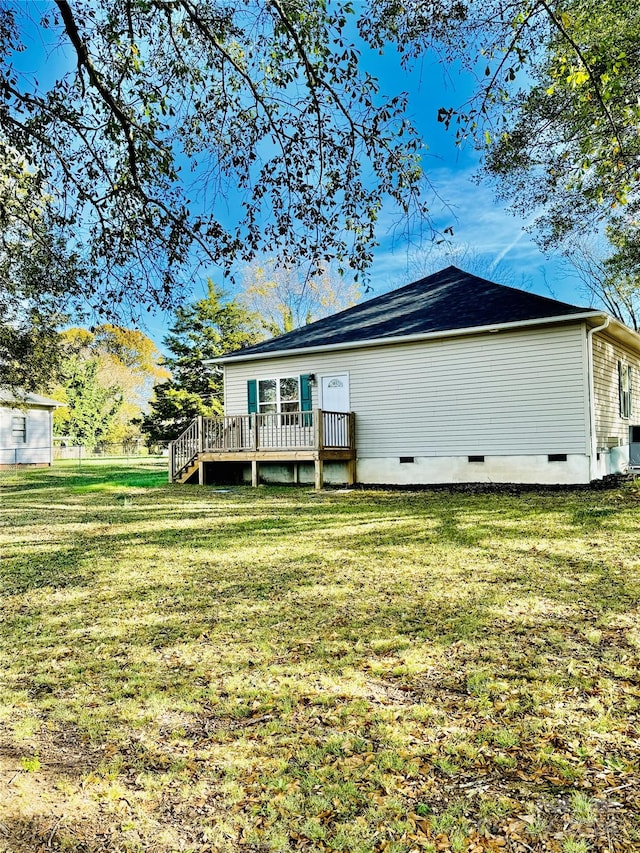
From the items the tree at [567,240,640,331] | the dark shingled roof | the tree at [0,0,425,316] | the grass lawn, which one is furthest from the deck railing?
the tree at [567,240,640,331]

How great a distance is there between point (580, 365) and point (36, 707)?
35.7 ft

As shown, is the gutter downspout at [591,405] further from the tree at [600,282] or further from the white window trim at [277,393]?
the tree at [600,282]

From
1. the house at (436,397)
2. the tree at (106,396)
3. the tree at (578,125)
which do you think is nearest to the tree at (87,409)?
the tree at (106,396)

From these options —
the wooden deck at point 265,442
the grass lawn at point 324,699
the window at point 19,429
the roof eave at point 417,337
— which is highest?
the roof eave at point 417,337

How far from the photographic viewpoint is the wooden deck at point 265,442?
1302cm

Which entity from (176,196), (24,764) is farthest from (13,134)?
(24,764)

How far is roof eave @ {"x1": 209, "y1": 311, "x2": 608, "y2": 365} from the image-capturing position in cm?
1073

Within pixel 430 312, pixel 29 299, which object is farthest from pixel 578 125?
pixel 29 299

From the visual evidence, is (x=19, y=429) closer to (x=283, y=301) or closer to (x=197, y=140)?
(x=283, y=301)

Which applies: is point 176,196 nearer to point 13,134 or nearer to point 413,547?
point 13,134

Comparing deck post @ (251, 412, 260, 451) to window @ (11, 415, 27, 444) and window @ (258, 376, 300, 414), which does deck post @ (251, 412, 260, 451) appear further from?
window @ (11, 415, 27, 444)

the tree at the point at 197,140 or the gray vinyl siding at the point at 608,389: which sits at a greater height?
the tree at the point at 197,140

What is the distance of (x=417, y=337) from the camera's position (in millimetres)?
12414

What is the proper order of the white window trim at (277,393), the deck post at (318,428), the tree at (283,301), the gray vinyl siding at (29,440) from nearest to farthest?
1. the deck post at (318,428)
2. the white window trim at (277,393)
3. the gray vinyl siding at (29,440)
4. the tree at (283,301)
